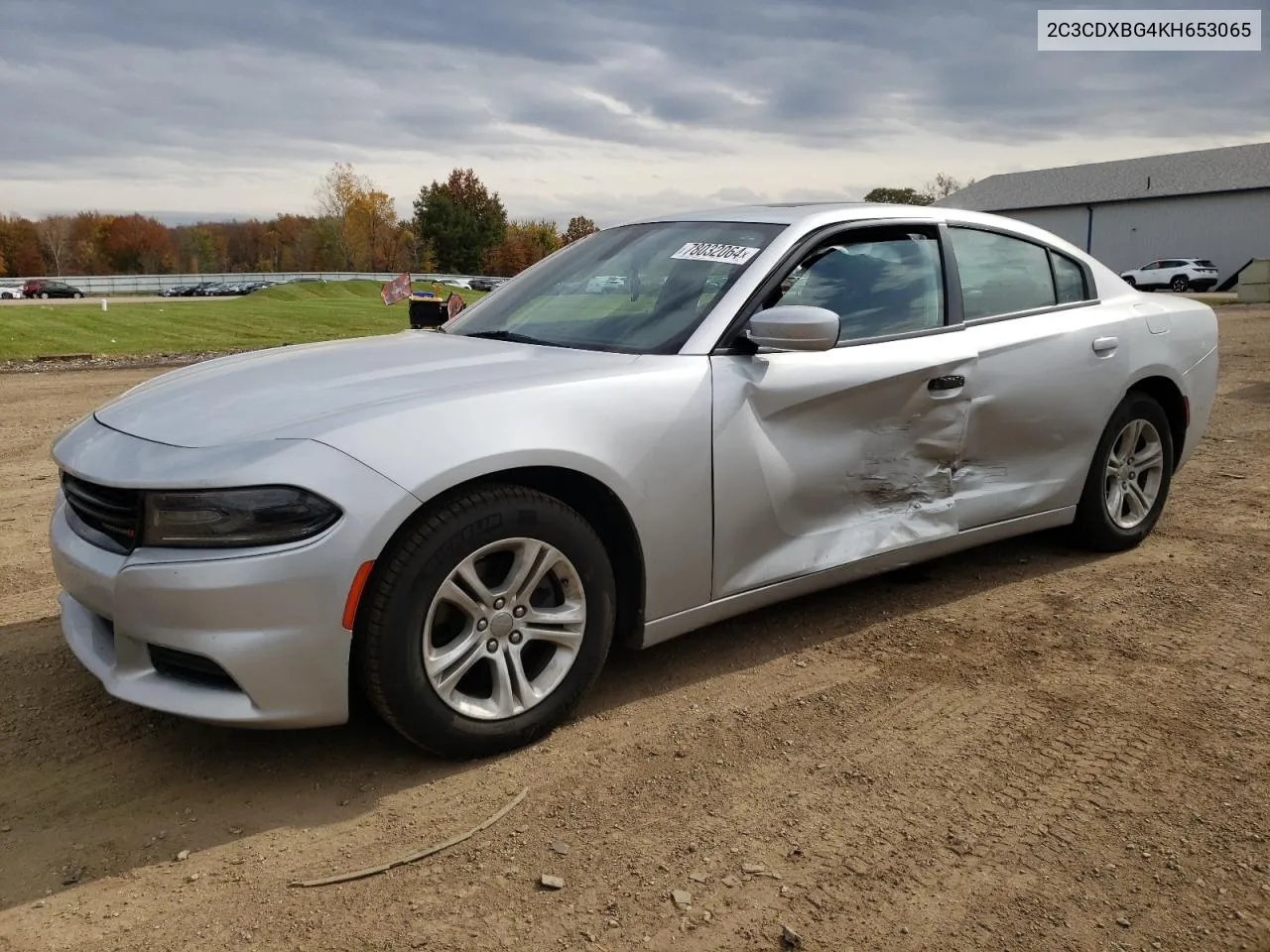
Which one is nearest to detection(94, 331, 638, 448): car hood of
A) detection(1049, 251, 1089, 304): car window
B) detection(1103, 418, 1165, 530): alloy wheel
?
detection(1049, 251, 1089, 304): car window

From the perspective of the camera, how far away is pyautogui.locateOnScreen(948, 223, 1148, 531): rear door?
4.28 metres

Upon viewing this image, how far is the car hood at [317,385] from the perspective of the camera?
295 centimetres

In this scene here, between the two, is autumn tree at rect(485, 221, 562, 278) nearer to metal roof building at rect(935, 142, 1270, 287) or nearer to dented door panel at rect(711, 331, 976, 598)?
metal roof building at rect(935, 142, 1270, 287)

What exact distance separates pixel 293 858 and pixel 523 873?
58 cm

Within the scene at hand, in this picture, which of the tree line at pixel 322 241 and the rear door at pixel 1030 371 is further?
the tree line at pixel 322 241

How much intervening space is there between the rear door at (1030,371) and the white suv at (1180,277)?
152 feet

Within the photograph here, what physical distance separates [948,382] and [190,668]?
2821 mm

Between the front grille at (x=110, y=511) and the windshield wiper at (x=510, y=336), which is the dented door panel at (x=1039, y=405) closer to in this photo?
the windshield wiper at (x=510, y=336)

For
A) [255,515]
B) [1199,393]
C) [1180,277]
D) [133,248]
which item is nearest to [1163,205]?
[1180,277]

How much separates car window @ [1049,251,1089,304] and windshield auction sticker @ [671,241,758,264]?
1.76 m

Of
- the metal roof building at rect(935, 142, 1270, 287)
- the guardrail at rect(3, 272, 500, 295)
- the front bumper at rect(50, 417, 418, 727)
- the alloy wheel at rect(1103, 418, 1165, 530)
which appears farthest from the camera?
the guardrail at rect(3, 272, 500, 295)

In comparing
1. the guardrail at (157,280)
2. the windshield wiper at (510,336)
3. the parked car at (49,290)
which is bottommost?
the windshield wiper at (510,336)

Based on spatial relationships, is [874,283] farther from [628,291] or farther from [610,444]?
[610,444]

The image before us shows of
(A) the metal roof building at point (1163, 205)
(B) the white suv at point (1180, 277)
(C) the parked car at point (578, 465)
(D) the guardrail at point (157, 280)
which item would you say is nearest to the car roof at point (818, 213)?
(C) the parked car at point (578, 465)
